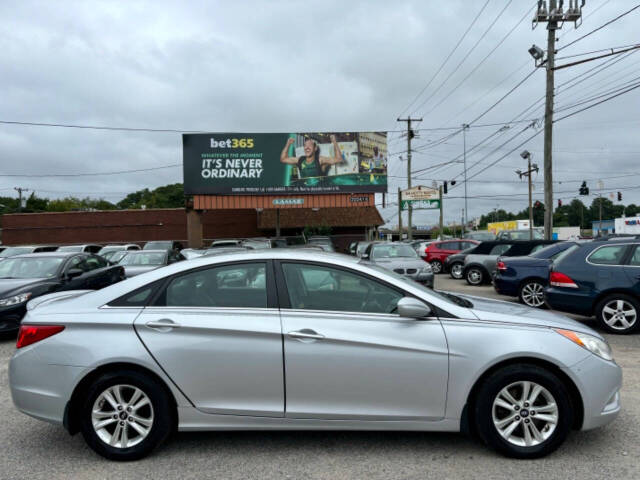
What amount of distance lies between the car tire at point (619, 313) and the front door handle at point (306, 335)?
606 centimetres

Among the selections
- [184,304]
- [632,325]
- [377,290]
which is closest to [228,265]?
[184,304]

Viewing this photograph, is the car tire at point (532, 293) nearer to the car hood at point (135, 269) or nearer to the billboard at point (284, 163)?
the car hood at point (135, 269)

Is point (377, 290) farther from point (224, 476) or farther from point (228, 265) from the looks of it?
point (224, 476)

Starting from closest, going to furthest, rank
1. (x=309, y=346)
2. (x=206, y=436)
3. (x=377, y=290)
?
(x=309, y=346), (x=377, y=290), (x=206, y=436)

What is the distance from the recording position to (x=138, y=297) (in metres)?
3.61

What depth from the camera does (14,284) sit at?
7.96 m

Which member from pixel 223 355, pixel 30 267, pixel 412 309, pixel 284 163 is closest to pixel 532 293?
pixel 412 309

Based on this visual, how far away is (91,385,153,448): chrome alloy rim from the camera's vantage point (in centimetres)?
341

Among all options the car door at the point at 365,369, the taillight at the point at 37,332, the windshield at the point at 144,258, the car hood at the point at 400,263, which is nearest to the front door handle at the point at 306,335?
the car door at the point at 365,369

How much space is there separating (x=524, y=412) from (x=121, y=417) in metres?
2.93

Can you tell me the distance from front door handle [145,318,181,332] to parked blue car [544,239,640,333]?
6.68 metres

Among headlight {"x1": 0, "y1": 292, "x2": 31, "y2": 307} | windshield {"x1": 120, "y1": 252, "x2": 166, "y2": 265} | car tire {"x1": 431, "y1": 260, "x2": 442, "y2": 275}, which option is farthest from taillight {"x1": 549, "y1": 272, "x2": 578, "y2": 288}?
car tire {"x1": 431, "y1": 260, "x2": 442, "y2": 275}

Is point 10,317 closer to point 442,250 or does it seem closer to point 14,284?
point 14,284

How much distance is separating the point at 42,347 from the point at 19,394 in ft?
1.34
